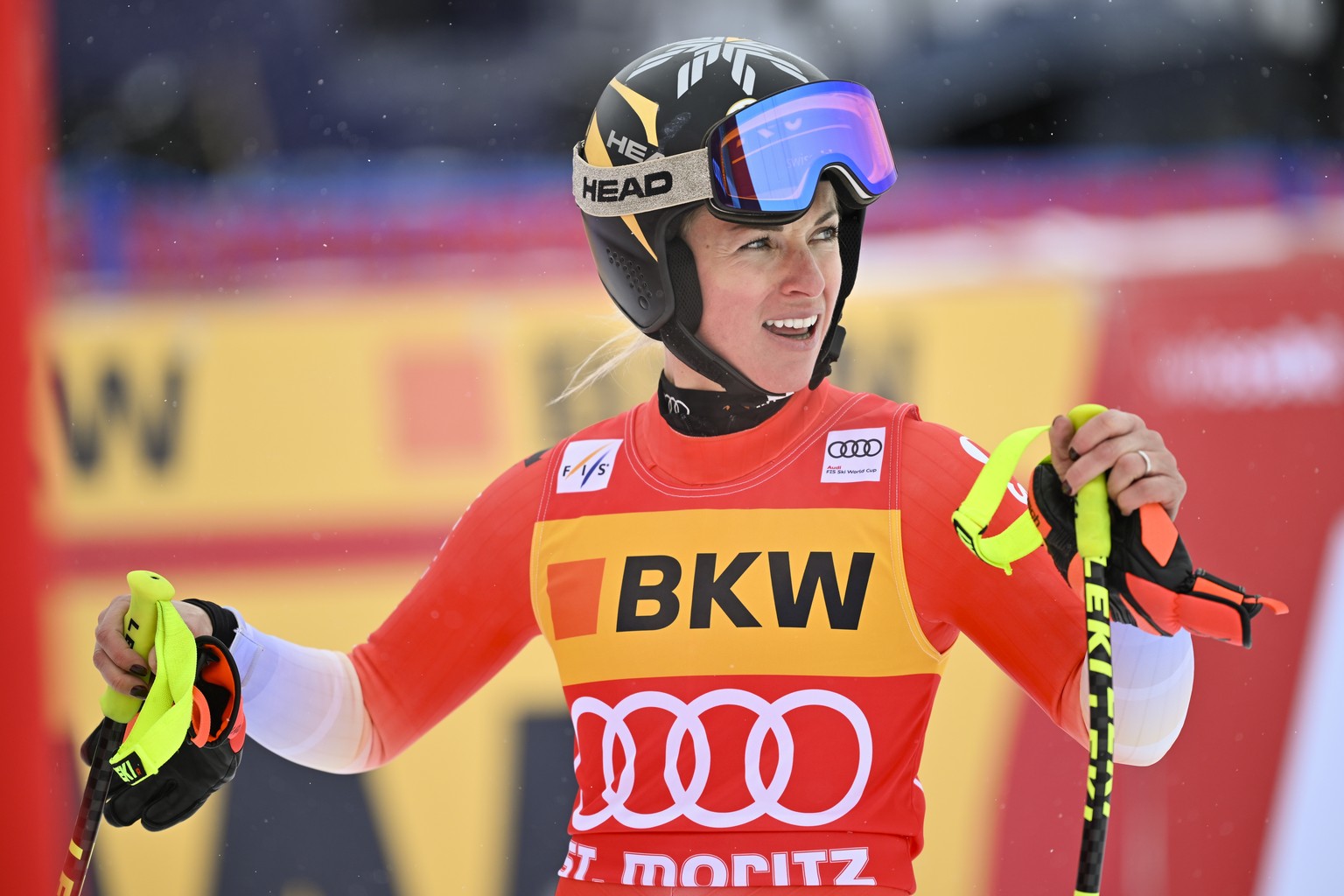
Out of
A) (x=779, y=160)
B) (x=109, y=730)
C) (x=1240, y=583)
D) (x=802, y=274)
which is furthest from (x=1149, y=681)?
(x=1240, y=583)

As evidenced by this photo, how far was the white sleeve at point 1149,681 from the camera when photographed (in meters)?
1.77

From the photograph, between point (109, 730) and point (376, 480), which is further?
point (376, 480)

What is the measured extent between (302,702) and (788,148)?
42.5 inches

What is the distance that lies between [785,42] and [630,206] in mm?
3627

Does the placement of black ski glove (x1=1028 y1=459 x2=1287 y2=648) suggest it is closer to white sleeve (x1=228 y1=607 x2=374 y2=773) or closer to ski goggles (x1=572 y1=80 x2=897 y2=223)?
ski goggles (x1=572 y1=80 x2=897 y2=223)

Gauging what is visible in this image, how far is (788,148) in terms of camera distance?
2.02 meters

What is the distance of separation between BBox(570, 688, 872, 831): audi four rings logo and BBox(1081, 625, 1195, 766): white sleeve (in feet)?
1.08

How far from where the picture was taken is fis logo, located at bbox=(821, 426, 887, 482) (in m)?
2.03

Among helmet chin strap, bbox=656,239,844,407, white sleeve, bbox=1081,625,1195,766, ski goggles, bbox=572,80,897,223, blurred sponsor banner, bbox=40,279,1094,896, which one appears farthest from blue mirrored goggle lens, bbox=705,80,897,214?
blurred sponsor banner, bbox=40,279,1094,896

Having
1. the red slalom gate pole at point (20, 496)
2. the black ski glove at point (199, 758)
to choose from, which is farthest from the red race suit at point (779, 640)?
the red slalom gate pole at point (20, 496)

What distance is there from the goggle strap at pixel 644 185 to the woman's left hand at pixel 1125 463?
2.31 feet

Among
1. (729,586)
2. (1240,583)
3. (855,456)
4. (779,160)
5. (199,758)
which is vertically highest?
(779,160)

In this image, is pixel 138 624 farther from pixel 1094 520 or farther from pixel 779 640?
pixel 1094 520

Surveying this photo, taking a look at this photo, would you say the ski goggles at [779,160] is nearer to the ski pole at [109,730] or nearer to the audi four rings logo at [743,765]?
the audi four rings logo at [743,765]
